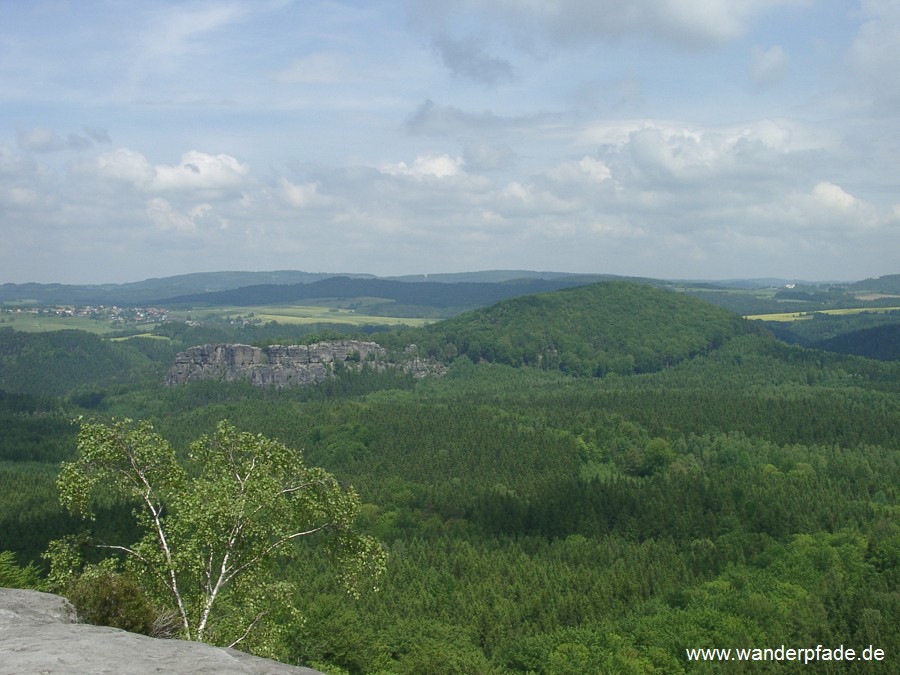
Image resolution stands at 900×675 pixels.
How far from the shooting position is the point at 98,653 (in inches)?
1046

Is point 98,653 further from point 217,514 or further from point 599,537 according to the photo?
point 599,537

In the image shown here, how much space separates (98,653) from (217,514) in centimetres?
961

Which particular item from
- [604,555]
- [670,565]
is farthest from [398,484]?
[670,565]

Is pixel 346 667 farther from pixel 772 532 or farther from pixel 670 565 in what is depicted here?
pixel 772 532

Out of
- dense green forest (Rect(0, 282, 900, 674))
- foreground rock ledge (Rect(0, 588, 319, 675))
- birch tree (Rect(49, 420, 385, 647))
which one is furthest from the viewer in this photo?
dense green forest (Rect(0, 282, 900, 674))

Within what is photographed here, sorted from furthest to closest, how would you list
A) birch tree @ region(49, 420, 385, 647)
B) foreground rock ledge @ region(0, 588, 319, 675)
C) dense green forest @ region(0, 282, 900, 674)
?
dense green forest @ region(0, 282, 900, 674), birch tree @ region(49, 420, 385, 647), foreground rock ledge @ region(0, 588, 319, 675)

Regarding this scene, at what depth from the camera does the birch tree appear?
118 ft

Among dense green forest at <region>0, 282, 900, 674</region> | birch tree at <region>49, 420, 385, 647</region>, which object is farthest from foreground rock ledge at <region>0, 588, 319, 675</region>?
dense green forest at <region>0, 282, 900, 674</region>

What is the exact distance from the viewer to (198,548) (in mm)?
37469

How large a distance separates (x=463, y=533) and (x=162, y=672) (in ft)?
345

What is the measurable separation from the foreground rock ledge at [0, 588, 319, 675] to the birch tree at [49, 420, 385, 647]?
5623 mm

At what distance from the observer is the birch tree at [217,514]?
118ft

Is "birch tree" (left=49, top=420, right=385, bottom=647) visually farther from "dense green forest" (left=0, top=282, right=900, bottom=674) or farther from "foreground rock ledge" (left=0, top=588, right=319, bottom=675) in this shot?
"foreground rock ledge" (left=0, top=588, right=319, bottom=675)

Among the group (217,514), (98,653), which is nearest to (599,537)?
(217,514)
